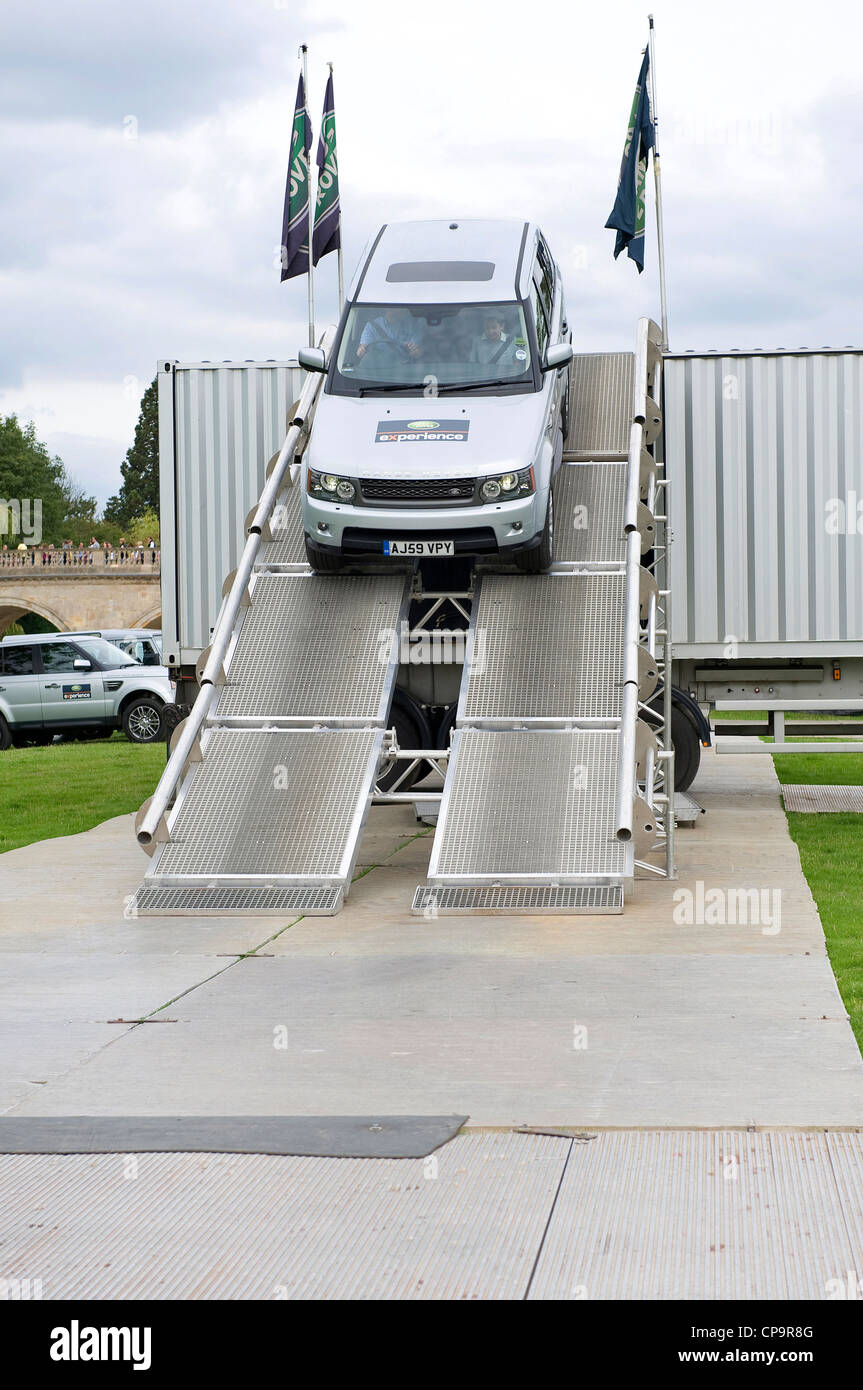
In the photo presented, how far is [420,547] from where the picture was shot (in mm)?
11953

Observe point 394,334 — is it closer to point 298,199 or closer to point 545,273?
point 545,273

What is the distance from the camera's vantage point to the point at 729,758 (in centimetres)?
2395

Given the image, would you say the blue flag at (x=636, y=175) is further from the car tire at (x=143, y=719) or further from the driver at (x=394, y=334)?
the car tire at (x=143, y=719)

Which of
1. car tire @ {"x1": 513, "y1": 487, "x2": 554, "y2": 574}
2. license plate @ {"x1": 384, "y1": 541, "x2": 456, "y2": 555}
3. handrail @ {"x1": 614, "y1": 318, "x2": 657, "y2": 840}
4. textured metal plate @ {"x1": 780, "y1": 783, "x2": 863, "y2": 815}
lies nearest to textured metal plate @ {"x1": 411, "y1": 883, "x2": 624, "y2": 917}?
handrail @ {"x1": 614, "y1": 318, "x2": 657, "y2": 840}

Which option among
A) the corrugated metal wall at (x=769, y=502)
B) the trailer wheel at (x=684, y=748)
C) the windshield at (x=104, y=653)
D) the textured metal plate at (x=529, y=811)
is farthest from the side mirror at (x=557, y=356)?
the windshield at (x=104, y=653)

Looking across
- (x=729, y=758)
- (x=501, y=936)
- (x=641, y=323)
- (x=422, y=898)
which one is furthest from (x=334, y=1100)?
(x=729, y=758)

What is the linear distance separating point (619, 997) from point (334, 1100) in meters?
2.06

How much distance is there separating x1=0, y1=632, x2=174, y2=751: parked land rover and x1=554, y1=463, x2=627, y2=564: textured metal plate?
14.8 metres

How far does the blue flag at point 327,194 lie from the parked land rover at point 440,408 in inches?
203

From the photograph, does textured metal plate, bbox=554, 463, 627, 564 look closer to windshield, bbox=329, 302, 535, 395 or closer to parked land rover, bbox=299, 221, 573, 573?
parked land rover, bbox=299, 221, 573, 573

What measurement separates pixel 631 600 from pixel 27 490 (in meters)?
105

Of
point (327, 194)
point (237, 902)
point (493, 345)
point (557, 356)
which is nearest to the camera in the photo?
point (237, 902)

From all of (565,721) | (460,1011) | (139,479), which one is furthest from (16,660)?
(139,479)

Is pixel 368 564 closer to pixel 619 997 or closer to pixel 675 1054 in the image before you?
pixel 619 997
